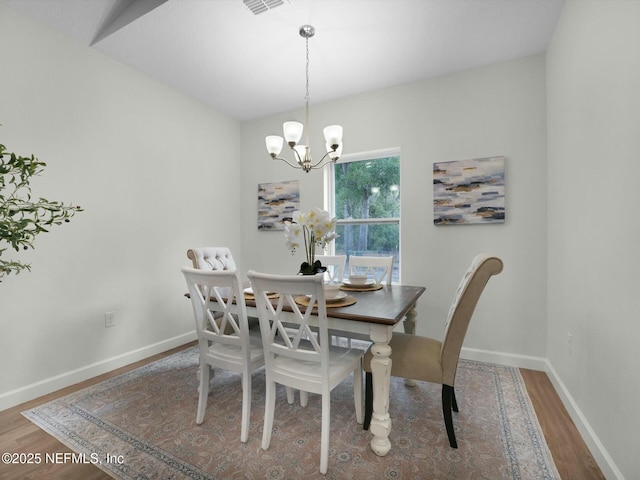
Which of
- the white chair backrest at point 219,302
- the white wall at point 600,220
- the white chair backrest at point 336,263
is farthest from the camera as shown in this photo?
the white chair backrest at point 336,263

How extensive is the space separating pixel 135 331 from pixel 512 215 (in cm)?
352

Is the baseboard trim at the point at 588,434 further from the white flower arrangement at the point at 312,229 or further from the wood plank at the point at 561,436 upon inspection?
the white flower arrangement at the point at 312,229

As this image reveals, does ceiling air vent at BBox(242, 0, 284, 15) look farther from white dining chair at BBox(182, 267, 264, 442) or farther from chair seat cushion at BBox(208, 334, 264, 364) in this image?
chair seat cushion at BBox(208, 334, 264, 364)

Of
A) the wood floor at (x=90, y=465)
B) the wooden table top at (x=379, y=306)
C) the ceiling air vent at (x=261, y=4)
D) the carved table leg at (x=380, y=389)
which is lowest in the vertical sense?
the wood floor at (x=90, y=465)

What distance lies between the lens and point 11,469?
5.09 ft

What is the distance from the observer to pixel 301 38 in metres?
2.46

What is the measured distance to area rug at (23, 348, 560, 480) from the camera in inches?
60.1

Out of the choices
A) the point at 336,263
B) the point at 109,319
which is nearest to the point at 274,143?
the point at 336,263

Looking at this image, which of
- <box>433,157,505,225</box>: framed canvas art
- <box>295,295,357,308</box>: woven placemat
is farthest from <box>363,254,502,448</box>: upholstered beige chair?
<box>433,157,505,225</box>: framed canvas art

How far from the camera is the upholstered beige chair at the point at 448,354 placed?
159 cm

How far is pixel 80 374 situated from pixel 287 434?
1847mm

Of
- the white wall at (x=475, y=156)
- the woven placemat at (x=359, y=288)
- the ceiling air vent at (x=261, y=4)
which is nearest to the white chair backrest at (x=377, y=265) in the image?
the woven placemat at (x=359, y=288)

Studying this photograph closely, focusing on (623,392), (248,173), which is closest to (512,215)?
(623,392)

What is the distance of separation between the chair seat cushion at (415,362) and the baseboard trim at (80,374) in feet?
7.39
